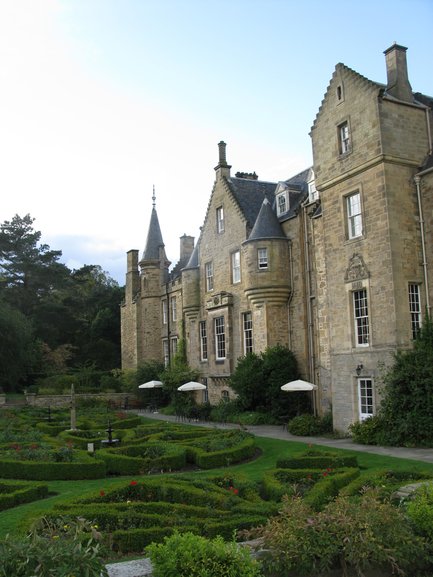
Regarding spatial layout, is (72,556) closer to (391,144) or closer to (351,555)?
(351,555)

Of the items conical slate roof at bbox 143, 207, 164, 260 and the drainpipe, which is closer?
the drainpipe

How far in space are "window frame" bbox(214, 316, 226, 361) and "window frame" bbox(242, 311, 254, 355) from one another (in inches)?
80.8

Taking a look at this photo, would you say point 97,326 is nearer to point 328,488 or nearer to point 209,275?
point 209,275

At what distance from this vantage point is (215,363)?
1336 inches

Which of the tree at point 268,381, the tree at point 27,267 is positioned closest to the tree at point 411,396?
the tree at point 268,381

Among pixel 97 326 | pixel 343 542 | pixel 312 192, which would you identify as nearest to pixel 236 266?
pixel 312 192

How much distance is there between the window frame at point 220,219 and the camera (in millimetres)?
33963

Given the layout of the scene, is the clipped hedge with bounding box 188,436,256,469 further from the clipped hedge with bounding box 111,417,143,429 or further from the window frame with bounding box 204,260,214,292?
the window frame with bounding box 204,260,214,292

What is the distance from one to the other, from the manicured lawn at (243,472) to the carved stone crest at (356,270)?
629 centimetres

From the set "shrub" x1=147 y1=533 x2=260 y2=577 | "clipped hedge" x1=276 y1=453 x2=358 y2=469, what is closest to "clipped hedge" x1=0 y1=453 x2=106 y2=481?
"clipped hedge" x1=276 y1=453 x2=358 y2=469

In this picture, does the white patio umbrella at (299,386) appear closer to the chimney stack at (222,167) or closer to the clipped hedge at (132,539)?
the chimney stack at (222,167)

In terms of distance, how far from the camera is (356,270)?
2122cm

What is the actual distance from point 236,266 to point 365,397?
13480 millimetres

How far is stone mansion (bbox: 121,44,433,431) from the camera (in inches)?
794
